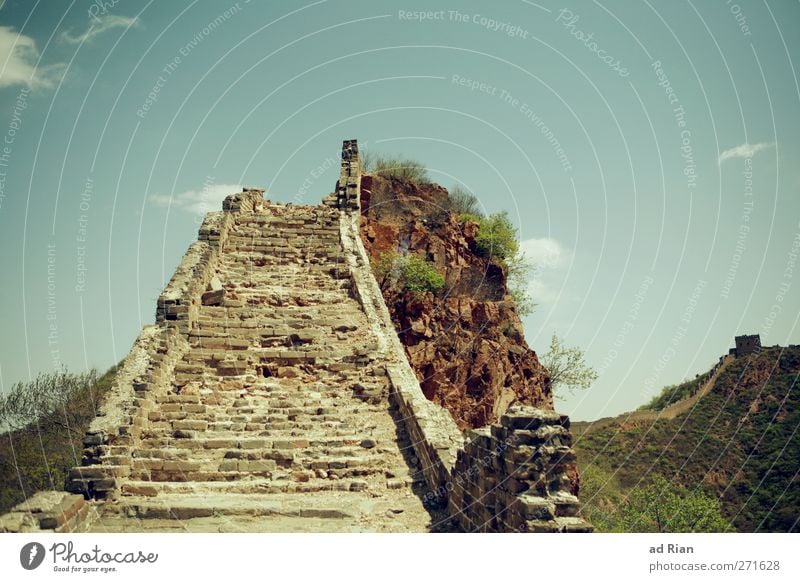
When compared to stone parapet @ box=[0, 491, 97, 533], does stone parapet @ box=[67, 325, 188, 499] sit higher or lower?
higher

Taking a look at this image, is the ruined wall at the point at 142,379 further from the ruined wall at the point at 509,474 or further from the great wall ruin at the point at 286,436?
the ruined wall at the point at 509,474

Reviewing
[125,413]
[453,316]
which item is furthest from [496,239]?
[125,413]

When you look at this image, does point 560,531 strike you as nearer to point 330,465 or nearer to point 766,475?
point 330,465

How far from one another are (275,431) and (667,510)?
93.0 ft

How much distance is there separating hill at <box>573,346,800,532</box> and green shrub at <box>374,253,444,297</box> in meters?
12.1

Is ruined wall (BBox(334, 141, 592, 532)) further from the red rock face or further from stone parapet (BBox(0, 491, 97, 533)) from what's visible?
the red rock face

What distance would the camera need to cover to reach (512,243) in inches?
931

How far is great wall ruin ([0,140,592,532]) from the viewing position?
6686 mm

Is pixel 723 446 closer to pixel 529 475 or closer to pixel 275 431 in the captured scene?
pixel 275 431

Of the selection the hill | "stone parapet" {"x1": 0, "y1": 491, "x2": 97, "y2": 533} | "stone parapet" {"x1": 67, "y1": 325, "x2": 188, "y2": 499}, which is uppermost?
"stone parapet" {"x1": 67, "y1": 325, "x2": 188, "y2": 499}

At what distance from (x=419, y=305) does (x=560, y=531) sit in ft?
50.9
